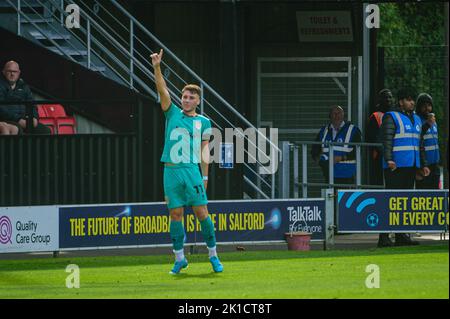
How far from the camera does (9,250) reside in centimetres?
1842

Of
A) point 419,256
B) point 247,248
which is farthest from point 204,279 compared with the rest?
point 247,248

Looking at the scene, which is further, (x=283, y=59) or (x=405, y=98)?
(x=283, y=59)

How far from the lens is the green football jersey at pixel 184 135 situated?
1488 cm

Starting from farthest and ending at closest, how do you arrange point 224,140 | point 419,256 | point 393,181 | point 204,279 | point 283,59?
point 283,59 → point 224,140 → point 393,181 → point 419,256 → point 204,279

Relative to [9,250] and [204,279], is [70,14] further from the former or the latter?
[204,279]

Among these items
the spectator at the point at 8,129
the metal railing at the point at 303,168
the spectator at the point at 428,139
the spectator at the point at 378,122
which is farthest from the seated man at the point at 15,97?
the spectator at the point at 428,139

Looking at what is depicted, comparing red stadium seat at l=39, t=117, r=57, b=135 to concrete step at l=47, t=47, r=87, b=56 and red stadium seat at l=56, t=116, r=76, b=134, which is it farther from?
concrete step at l=47, t=47, r=87, b=56

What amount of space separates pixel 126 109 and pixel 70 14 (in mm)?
2194

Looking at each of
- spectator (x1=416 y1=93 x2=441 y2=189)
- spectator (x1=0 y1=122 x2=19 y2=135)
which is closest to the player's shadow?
spectator (x1=0 y1=122 x2=19 y2=135)

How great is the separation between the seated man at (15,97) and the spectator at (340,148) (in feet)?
14.2

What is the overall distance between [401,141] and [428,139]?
1.37 meters

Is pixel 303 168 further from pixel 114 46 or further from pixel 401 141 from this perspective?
pixel 114 46

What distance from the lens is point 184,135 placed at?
14914 millimetres

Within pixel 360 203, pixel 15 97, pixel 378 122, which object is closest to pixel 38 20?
pixel 15 97
